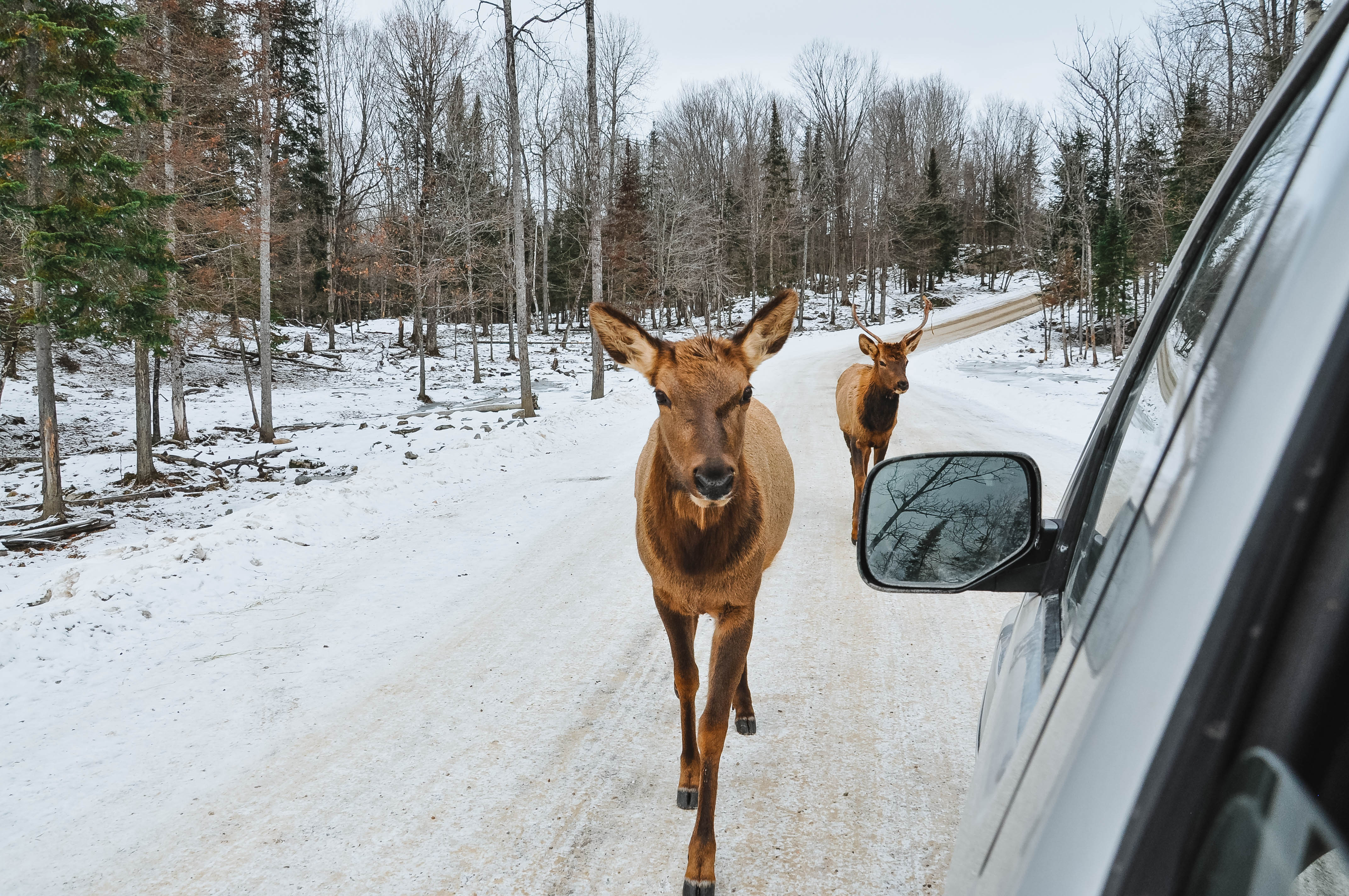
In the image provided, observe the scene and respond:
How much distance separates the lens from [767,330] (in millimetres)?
3414

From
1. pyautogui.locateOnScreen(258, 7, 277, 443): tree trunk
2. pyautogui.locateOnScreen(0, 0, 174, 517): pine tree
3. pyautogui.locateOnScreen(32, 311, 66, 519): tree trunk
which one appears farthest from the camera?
pyautogui.locateOnScreen(258, 7, 277, 443): tree trunk

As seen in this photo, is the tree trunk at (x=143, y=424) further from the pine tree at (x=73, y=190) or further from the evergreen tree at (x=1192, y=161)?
the evergreen tree at (x=1192, y=161)

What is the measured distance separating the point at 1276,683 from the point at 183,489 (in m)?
17.8

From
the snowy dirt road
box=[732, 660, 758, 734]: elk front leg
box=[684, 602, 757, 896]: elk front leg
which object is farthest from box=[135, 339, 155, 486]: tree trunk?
box=[684, 602, 757, 896]: elk front leg

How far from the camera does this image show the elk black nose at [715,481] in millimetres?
2666

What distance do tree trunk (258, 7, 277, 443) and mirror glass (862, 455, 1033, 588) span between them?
21.0 m

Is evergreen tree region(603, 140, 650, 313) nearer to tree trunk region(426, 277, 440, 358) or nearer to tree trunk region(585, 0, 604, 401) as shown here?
tree trunk region(426, 277, 440, 358)

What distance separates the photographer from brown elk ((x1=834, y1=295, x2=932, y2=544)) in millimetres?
6988

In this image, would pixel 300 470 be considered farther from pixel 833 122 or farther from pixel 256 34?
pixel 833 122

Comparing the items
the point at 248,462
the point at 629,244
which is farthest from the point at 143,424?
the point at 629,244

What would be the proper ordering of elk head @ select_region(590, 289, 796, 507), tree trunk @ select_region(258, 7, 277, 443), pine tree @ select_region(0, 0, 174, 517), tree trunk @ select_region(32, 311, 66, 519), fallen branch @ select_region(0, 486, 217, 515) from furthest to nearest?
1. tree trunk @ select_region(258, 7, 277, 443)
2. fallen branch @ select_region(0, 486, 217, 515)
3. tree trunk @ select_region(32, 311, 66, 519)
4. pine tree @ select_region(0, 0, 174, 517)
5. elk head @ select_region(590, 289, 796, 507)

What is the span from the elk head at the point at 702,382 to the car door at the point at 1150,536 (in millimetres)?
1554

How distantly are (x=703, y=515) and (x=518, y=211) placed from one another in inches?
625

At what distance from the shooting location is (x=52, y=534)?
37.7 feet
